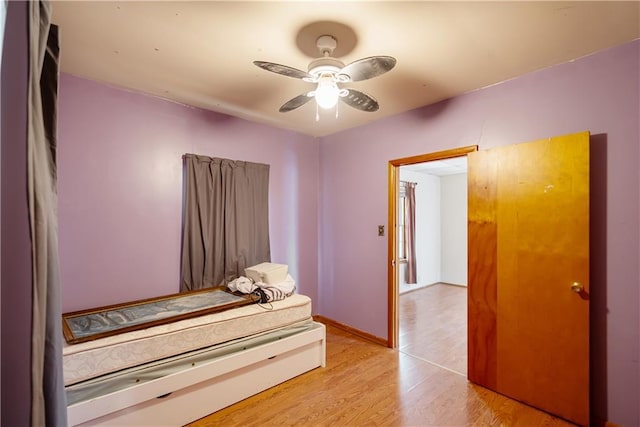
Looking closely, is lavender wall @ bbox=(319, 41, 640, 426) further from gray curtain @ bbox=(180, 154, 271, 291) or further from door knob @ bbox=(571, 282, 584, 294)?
gray curtain @ bbox=(180, 154, 271, 291)

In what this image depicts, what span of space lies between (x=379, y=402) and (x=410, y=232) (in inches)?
145

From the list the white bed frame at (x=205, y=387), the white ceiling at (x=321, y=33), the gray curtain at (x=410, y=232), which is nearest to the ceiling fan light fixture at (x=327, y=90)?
the white ceiling at (x=321, y=33)

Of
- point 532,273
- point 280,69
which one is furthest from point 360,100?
point 532,273

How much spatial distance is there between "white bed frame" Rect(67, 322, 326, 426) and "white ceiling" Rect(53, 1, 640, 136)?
2.03 m

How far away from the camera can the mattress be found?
168cm

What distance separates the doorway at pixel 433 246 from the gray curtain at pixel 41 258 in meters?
3.27

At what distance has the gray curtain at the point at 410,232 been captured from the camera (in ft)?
18.0

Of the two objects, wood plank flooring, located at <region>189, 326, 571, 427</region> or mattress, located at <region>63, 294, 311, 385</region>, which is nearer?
mattress, located at <region>63, 294, 311, 385</region>

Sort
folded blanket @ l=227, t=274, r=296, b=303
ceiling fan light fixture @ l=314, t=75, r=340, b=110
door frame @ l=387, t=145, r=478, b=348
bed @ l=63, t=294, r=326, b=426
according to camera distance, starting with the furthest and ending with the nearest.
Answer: door frame @ l=387, t=145, r=478, b=348 → folded blanket @ l=227, t=274, r=296, b=303 → ceiling fan light fixture @ l=314, t=75, r=340, b=110 → bed @ l=63, t=294, r=326, b=426

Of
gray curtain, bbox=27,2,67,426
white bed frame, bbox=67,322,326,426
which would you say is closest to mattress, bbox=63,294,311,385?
white bed frame, bbox=67,322,326,426

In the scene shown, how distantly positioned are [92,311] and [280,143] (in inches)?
95.3

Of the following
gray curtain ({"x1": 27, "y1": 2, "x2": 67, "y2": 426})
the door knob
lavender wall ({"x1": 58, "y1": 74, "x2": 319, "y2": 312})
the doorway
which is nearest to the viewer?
gray curtain ({"x1": 27, "y1": 2, "x2": 67, "y2": 426})

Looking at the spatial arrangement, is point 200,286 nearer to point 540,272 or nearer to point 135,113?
point 135,113

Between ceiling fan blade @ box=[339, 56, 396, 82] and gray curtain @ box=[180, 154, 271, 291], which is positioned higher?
ceiling fan blade @ box=[339, 56, 396, 82]
